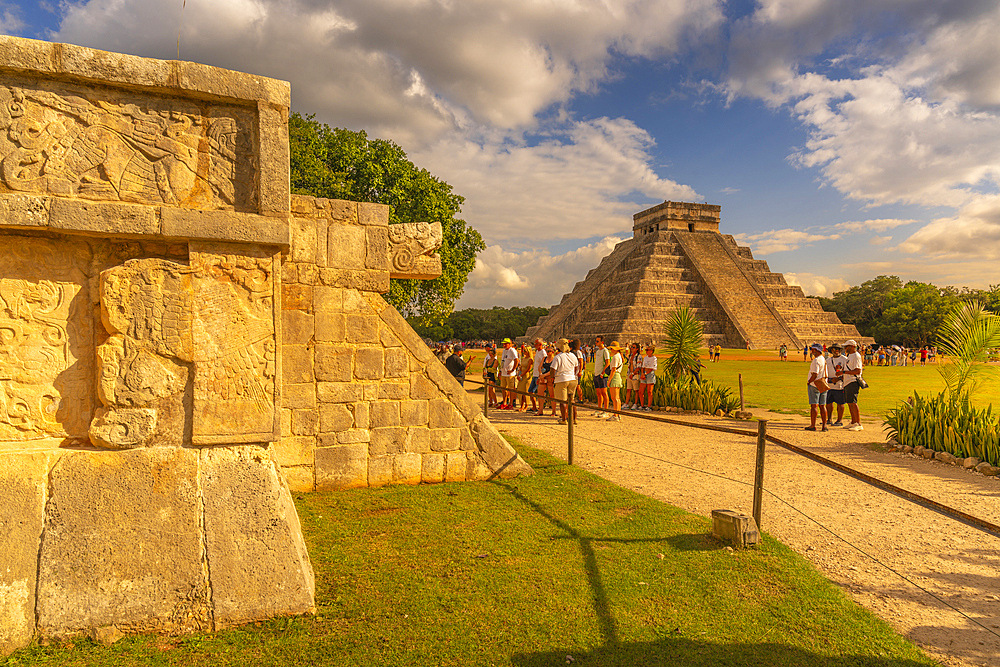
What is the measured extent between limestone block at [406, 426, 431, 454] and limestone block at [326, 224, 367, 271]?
1692mm

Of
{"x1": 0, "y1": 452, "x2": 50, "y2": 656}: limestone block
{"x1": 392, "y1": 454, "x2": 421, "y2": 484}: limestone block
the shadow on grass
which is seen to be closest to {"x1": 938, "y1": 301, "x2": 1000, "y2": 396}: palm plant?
the shadow on grass

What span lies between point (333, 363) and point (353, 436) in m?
0.72

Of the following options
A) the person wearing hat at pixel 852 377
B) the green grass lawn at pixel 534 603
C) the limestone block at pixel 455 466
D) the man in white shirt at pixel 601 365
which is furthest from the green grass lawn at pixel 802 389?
the limestone block at pixel 455 466

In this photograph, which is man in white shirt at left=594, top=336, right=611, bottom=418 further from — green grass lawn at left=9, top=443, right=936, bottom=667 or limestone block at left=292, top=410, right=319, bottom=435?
limestone block at left=292, top=410, right=319, bottom=435

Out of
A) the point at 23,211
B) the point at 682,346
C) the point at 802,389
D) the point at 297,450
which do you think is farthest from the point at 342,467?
the point at 802,389

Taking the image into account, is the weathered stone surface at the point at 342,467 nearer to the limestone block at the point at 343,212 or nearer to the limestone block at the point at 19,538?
the limestone block at the point at 343,212

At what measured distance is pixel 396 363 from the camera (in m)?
4.98

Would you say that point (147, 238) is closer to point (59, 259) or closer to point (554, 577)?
point (59, 259)

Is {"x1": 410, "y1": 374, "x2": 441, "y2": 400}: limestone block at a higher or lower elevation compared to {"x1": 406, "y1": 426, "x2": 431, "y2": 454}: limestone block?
higher

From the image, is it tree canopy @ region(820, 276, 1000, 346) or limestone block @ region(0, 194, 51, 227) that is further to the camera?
tree canopy @ region(820, 276, 1000, 346)

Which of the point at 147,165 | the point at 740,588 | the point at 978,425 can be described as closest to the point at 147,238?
the point at 147,165

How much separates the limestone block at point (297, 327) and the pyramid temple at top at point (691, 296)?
34170 millimetres

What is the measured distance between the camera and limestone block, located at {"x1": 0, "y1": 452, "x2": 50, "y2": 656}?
7.70 feet

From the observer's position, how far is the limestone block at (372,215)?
502 cm
